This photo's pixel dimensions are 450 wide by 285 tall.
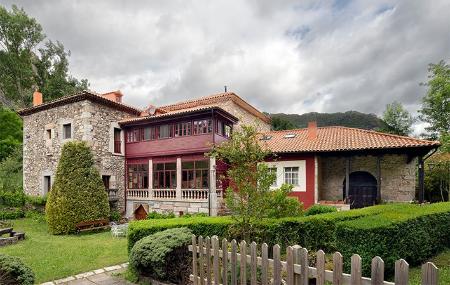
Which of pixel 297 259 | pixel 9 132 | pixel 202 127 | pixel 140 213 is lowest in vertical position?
pixel 140 213

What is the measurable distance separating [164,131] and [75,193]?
6.43 m

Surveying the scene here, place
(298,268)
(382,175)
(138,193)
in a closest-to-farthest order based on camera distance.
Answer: (298,268) < (382,175) < (138,193)

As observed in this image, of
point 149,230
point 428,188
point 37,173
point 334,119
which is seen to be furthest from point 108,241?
point 334,119

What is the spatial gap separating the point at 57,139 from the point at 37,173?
3.39 meters

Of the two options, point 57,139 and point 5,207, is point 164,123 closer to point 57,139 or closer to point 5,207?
point 57,139

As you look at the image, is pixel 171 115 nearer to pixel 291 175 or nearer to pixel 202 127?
pixel 202 127

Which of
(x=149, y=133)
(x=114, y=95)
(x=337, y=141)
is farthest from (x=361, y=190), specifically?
(x=114, y=95)

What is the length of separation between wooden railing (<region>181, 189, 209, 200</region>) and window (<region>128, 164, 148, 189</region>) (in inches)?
137

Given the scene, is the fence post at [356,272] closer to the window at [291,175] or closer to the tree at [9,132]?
the window at [291,175]

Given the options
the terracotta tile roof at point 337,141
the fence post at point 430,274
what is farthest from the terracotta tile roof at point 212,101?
the fence post at point 430,274

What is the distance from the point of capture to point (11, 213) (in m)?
19.3

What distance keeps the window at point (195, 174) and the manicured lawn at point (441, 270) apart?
12.0 meters

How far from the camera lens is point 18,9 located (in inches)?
1242

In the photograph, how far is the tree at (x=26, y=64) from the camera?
31.3 meters
